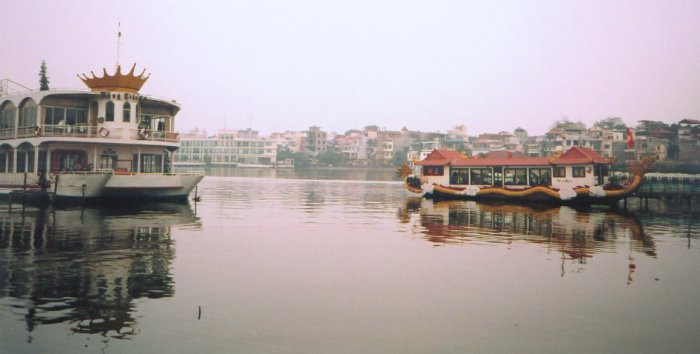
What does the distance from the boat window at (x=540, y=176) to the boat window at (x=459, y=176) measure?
18.6 feet

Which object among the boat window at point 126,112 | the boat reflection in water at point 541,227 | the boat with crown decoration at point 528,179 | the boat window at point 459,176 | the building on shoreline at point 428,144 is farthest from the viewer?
the building on shoreline at point 428,144

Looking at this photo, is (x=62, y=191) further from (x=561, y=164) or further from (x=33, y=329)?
(x=561, y=164)

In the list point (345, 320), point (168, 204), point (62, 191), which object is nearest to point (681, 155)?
point (168, 204)

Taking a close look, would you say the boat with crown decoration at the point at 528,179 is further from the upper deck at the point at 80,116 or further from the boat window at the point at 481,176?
the upper deck at the point at 80,116

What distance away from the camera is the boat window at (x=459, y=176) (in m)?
50.5

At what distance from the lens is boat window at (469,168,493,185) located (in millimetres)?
49500

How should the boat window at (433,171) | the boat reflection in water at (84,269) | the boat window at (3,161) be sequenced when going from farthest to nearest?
1. the boat window at (433,171)
2. the boat window at (3,161)
3. the boat reflection in water at (84,269)

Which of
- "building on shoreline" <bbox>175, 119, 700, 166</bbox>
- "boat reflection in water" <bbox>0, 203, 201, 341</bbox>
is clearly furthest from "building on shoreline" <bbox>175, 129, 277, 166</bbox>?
"boat reflection in water" <bbox>0, 203, 201, 341</bbox>

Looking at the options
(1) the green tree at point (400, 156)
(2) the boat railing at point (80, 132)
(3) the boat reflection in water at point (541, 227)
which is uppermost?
(1) the green tree at point (400, 156)

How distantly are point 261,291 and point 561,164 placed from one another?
122 feet

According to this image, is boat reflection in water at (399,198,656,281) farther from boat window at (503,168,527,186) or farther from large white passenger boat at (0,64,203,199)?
large white passenger boat at (0,64,203,199)

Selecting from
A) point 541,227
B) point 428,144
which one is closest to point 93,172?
point 541,227

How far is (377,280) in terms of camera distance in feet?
48.8

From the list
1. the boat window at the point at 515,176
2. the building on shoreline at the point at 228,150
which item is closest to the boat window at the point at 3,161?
the boat window at the point at 515,176
